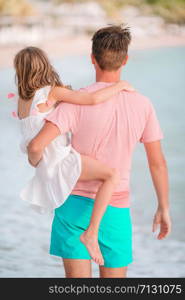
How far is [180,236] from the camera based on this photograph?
17.1 ft

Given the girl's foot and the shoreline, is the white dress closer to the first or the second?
the girl's foot

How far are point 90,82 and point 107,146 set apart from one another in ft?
57.8

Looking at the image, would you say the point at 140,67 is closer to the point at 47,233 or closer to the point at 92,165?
the point at 47,233

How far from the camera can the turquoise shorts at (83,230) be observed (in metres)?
2.20

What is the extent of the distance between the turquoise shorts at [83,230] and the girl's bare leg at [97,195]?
84 mm

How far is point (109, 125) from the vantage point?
83.0 inches

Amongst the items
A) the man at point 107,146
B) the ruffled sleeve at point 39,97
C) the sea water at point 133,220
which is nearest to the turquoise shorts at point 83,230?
the man at point 107,146

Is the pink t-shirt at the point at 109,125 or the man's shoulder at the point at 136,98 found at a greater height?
the man's shoulder at the point at 136,98

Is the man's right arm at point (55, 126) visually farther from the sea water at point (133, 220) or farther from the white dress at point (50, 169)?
the sea water at point (133, 220)

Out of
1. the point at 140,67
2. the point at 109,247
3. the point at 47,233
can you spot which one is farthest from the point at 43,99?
the point at 140,67

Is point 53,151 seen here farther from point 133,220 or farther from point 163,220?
point 133,220

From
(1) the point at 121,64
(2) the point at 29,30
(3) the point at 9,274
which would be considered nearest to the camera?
(1) the point at 121,64

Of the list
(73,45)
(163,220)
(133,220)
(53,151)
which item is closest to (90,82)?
(133,220)

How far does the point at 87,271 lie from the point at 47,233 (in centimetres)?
299
